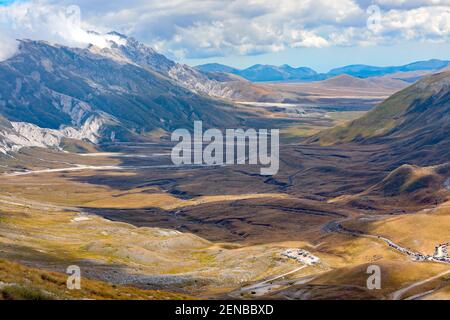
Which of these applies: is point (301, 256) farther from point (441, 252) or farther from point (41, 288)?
point (41, 288)

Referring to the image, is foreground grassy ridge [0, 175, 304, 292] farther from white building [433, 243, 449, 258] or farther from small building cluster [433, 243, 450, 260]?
white building [433, 243, 449, 258]

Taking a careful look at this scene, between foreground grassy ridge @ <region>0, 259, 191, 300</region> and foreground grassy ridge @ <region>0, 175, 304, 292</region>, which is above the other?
foreground grassy ridge @ <region>0, 175, 304, 292</region>

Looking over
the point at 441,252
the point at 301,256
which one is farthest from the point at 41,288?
the point at 441,252

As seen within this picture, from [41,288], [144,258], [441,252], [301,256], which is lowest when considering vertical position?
[41,288]

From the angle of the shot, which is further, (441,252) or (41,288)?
(441,252)

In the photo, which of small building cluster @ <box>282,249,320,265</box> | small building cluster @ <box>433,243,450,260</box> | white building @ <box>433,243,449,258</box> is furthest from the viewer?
white building @ <box>433,243,449,258</box>

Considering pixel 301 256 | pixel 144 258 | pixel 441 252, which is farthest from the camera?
pixel 441 252

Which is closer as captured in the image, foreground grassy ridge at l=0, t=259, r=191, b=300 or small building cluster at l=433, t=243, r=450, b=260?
foreground grassy ridge at l=0, t=259, r=191, b=300

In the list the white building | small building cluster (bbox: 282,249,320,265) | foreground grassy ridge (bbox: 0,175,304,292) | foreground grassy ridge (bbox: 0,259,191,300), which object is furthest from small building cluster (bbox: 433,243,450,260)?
foreground grassy ridge (bbox: 0,259,191,300)

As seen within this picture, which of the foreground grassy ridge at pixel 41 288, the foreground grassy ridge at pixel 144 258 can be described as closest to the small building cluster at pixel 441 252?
the foreground grassy ridge at pixel 144 258
